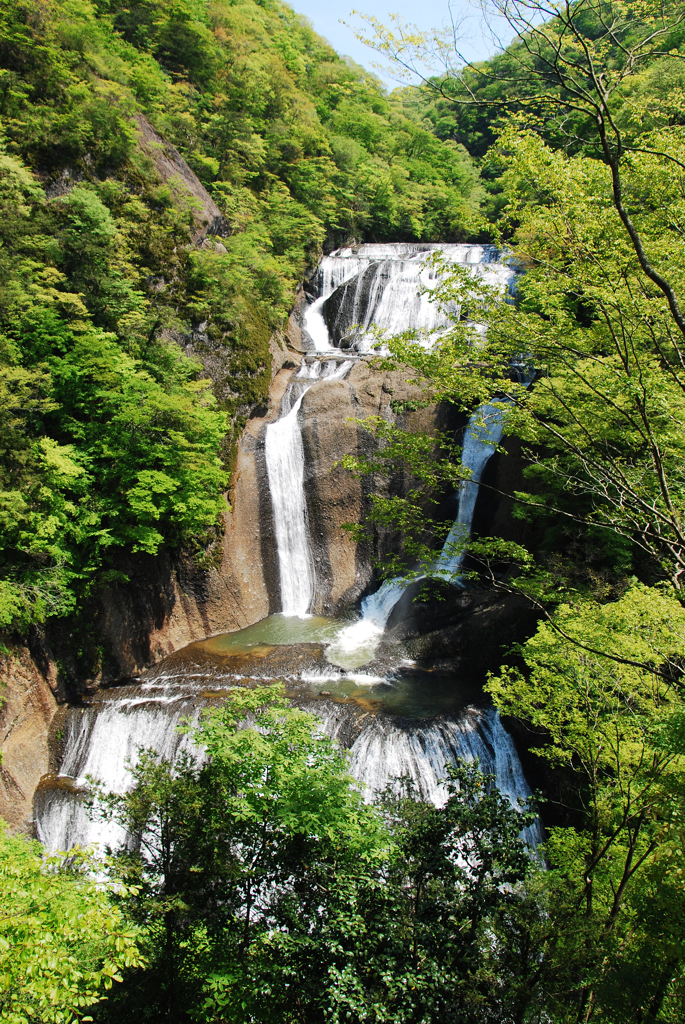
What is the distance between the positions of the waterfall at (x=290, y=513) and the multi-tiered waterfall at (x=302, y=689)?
31 mm

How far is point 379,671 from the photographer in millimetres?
12836

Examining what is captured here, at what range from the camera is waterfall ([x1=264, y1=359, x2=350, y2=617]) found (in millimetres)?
16719

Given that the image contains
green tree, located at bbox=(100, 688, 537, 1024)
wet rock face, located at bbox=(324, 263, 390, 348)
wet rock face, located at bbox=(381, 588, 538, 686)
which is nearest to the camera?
green tree, located at bbox=(100, 688, 537, 1024)

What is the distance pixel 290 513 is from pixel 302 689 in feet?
21.6

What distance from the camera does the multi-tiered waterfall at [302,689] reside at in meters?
9.71

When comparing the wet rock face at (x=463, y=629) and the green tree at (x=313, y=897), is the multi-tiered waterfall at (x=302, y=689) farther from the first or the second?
the green tree at (x=313, y=897)

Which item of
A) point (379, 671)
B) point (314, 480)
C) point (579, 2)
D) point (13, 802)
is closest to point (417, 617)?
point (379, 671)

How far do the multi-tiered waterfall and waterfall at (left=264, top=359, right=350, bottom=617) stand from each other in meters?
0.03

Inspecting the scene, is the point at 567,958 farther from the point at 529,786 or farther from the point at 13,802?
the point at 13,802

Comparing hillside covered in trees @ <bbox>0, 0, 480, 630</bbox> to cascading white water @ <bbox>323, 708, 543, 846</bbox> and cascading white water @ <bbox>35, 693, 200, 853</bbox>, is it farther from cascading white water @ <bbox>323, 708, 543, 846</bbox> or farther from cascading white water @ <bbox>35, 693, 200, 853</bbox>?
cascading white water @ <bbox>323, 708, 543, 846</bbox>

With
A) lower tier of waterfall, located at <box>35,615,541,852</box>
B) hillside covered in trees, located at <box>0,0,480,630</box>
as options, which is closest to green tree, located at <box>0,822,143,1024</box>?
lower tier of waterfall, located at <box>35,615,541,852</box>

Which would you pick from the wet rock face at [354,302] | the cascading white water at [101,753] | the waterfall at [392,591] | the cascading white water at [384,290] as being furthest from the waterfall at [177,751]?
the wet rock face at [354,302]

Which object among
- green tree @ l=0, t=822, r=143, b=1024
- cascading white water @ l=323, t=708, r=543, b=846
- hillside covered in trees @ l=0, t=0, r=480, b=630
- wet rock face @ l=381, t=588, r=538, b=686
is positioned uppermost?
hillside covered in trees @ l=0, t=0, r=480, b=630

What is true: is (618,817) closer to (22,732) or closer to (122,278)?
(22,732)
